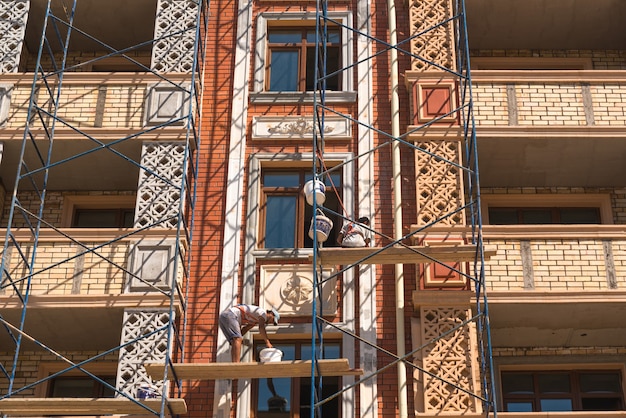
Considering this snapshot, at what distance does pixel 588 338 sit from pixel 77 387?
8.99 m

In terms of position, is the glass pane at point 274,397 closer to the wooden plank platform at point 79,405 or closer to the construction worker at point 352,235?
the wooden plank platform at point 79,405

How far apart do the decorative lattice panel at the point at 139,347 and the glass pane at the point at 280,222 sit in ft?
8.61

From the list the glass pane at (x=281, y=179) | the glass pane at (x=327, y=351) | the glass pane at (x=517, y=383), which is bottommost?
the glass pane at (x=517, y=383)

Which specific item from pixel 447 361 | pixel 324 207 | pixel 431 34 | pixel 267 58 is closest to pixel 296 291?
pixel 324 207

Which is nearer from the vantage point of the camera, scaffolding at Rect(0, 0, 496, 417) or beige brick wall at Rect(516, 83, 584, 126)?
scaffolding at Rect(0, 0, 496, 417)

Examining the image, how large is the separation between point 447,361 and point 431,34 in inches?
273

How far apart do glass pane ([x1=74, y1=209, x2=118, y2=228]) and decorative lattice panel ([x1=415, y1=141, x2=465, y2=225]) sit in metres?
5.93

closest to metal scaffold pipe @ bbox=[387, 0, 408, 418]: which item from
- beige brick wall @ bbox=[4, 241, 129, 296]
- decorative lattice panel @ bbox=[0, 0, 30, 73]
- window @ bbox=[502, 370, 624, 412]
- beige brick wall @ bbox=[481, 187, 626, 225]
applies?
beige brick wall @ bbox=[481, 187, 626, 225]

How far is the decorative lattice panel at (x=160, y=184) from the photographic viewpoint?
69.6 feet

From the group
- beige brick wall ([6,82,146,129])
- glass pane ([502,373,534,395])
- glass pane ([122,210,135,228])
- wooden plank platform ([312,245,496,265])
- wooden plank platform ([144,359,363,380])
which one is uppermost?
beige brick wall ([6,82,146,129])

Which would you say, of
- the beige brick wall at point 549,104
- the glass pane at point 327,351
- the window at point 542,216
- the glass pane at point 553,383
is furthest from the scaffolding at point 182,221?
the glass pane at point 553,383

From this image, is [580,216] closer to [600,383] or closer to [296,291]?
[600,383]

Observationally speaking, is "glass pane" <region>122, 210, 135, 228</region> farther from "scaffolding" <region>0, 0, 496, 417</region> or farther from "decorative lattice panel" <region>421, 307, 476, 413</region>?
"decorative lattice panel" <region>421, 307, 476, 413</region>

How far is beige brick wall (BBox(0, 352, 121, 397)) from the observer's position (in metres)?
21.3
